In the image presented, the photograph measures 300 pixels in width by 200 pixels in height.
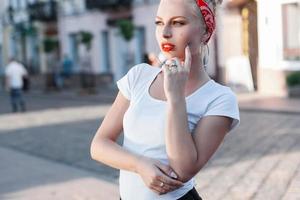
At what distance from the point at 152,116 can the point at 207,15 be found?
388 mm

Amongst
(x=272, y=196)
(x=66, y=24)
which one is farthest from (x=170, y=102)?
(x=66, y=24)

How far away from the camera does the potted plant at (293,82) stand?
711 inches

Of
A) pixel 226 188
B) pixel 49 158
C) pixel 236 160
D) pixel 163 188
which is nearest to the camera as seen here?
pixel 163 188

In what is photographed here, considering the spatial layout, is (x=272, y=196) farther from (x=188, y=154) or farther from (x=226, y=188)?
(x=188, y=154)

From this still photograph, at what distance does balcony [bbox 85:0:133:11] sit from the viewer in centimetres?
2916

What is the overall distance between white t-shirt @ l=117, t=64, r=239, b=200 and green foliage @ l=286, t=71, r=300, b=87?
1699cm

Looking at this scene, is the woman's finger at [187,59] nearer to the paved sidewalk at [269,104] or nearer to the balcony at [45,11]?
the paved sidewalk at [269,104]

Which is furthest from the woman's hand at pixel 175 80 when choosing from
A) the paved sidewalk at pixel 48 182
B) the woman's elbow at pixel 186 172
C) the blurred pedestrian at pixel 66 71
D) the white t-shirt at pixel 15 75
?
the blurred pedestrian at pixel 66 71

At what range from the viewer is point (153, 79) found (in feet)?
6.87

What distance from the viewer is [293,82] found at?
61.1ft

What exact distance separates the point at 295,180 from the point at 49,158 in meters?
4.12

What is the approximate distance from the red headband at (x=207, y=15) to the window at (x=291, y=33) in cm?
1861

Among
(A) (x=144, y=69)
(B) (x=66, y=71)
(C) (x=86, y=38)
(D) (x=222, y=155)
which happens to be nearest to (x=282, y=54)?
(C) (x=86, y=38)

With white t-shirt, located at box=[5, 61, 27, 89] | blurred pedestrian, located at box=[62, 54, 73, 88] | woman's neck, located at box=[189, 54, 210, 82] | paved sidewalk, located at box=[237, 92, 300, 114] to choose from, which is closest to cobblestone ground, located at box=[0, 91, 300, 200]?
paved sidewalk, located at box=[237, 92, 300, 114]
